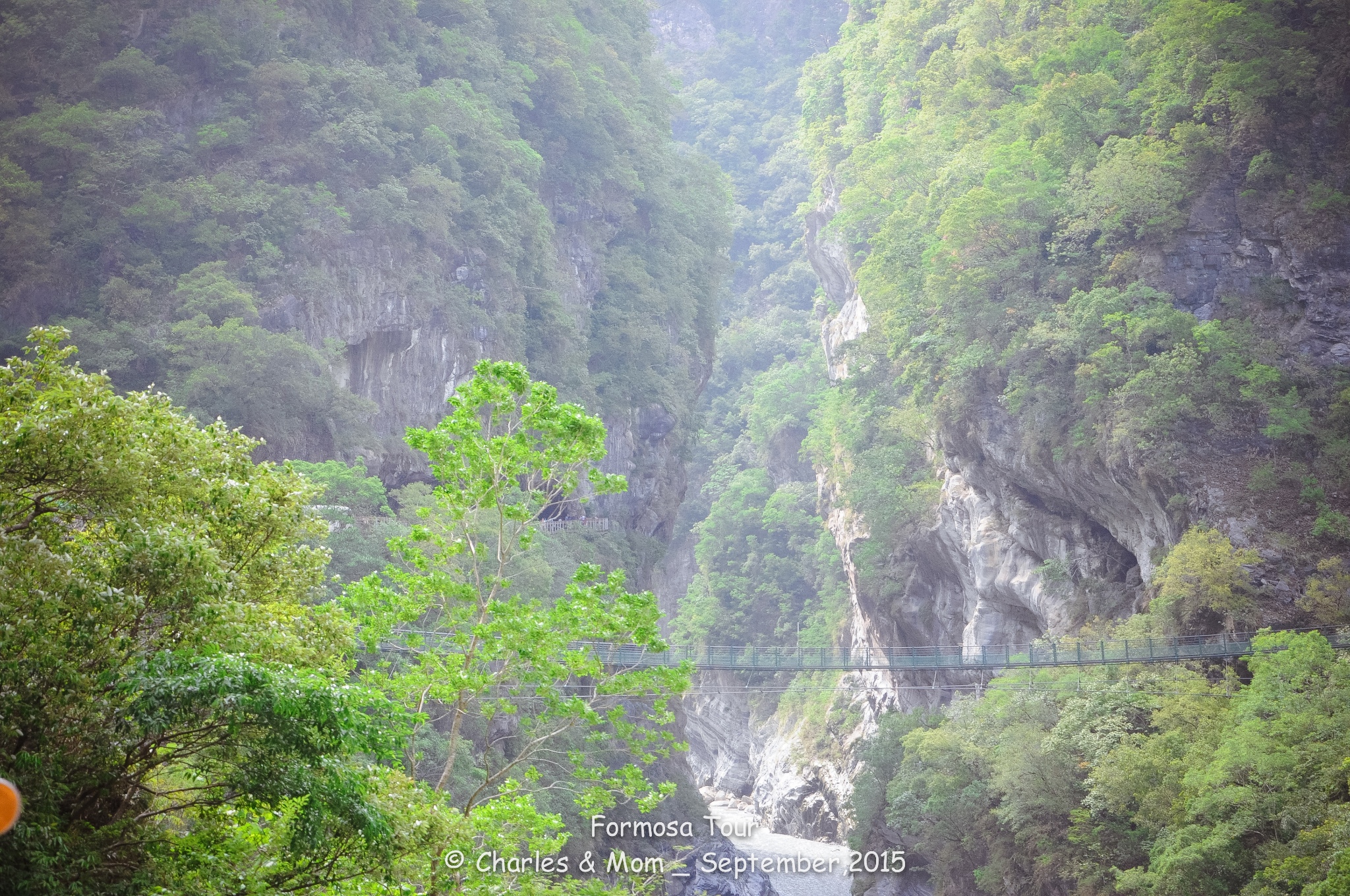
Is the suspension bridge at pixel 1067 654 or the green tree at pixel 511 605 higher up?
the suspension bridge at pixel 1067 654

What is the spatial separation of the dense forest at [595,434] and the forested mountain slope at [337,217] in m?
0.11

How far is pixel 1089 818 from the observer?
56.3ft

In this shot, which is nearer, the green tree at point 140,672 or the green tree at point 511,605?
the green tree at point 140,672

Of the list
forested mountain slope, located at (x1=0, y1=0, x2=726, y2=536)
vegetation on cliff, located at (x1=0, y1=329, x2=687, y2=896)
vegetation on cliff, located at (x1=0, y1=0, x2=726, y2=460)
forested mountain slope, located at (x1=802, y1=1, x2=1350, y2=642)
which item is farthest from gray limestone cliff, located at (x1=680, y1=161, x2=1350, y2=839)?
vegetation on cliff, located at (x1=0, y1=329, x2=687, y2=896)

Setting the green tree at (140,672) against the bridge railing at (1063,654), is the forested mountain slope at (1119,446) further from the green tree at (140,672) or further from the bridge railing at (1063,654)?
the green tree at (140,672)

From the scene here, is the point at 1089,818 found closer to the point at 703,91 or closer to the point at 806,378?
the point at 806,378

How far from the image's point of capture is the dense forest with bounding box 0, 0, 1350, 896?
581 centimetres

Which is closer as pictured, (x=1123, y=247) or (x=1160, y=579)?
(x=1160, y=579)

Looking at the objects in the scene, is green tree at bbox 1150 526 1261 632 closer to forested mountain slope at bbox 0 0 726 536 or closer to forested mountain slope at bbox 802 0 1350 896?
forested mountain slope at bbox 802 0 1350 896

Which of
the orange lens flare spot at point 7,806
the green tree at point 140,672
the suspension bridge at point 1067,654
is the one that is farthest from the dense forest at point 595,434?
the orange lens flare spot at point 7,806

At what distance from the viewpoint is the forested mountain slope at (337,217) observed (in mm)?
20500

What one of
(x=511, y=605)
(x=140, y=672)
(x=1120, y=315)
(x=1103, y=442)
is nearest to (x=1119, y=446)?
(x=1103, y=442)

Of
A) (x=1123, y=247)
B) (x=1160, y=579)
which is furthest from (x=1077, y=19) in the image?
(x=1160, y=579)

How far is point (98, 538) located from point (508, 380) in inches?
127
